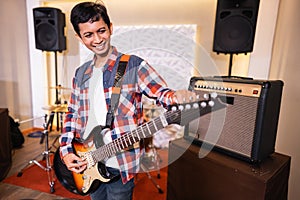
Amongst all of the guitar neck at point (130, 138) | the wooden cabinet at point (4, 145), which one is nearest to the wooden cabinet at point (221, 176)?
the guitar neck at point (130, 138)

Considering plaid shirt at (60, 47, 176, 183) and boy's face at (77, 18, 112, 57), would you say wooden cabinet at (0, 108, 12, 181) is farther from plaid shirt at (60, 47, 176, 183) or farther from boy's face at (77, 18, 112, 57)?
boy's face at (77, 18, 112, 57)

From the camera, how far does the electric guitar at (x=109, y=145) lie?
0.64 m

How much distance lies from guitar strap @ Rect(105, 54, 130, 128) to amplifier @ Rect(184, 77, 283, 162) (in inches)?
14.0

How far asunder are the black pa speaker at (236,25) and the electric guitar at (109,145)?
4.19 feet

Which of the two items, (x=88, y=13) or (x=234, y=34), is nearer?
(x=88, y=13)

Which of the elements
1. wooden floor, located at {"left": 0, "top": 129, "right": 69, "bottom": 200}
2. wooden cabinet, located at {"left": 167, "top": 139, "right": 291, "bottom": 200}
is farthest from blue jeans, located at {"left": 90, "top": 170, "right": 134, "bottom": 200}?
wooden floor, located at {"left": 0, "top": 129, "right": 69, "bottom": 200}

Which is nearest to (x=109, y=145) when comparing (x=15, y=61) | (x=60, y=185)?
(x=60, y=185)

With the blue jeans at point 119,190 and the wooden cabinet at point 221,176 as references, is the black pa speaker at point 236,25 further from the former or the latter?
the blue jeans at point 119,190

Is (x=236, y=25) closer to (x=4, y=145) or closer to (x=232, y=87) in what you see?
(x=232, y=87)

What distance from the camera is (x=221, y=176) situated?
1015 mm

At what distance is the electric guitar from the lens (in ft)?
2.09

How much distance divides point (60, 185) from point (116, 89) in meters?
1.51

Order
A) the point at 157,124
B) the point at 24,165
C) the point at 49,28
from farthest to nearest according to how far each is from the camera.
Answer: the point at 49,28 → the point at 24,165 → the point at 157,124

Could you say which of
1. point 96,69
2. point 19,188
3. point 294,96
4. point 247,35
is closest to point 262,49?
point 247,35
